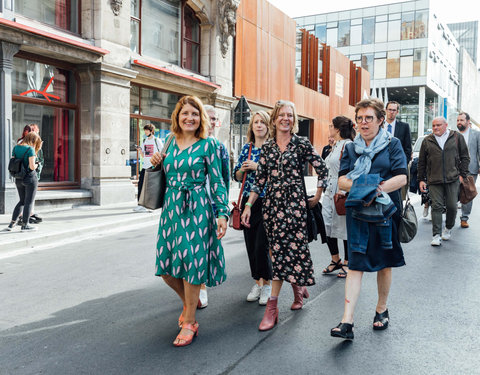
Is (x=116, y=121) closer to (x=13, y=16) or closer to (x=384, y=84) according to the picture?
(x=13, y=16)

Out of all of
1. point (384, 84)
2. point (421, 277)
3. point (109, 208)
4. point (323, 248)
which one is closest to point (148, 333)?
point (421, 277)

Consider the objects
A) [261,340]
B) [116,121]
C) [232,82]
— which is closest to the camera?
[261,340]

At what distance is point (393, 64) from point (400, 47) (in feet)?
5.73

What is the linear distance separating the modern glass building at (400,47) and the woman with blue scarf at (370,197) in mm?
43605

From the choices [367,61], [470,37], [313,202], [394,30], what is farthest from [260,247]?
[470,37]

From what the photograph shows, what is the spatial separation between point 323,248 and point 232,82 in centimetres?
1295

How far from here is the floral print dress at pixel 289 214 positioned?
12.5 ft

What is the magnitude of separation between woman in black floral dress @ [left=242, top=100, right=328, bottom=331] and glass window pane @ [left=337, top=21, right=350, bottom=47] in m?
49.4

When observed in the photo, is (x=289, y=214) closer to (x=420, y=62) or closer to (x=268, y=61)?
(x=268, y=61)

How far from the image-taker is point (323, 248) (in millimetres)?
7055

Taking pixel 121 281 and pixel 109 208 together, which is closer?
pixel 121 281

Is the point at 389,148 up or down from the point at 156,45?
down

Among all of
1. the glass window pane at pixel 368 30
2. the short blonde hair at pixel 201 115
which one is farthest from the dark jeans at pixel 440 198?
the glass window pane at pixel 368 30

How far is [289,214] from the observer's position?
3820mm
